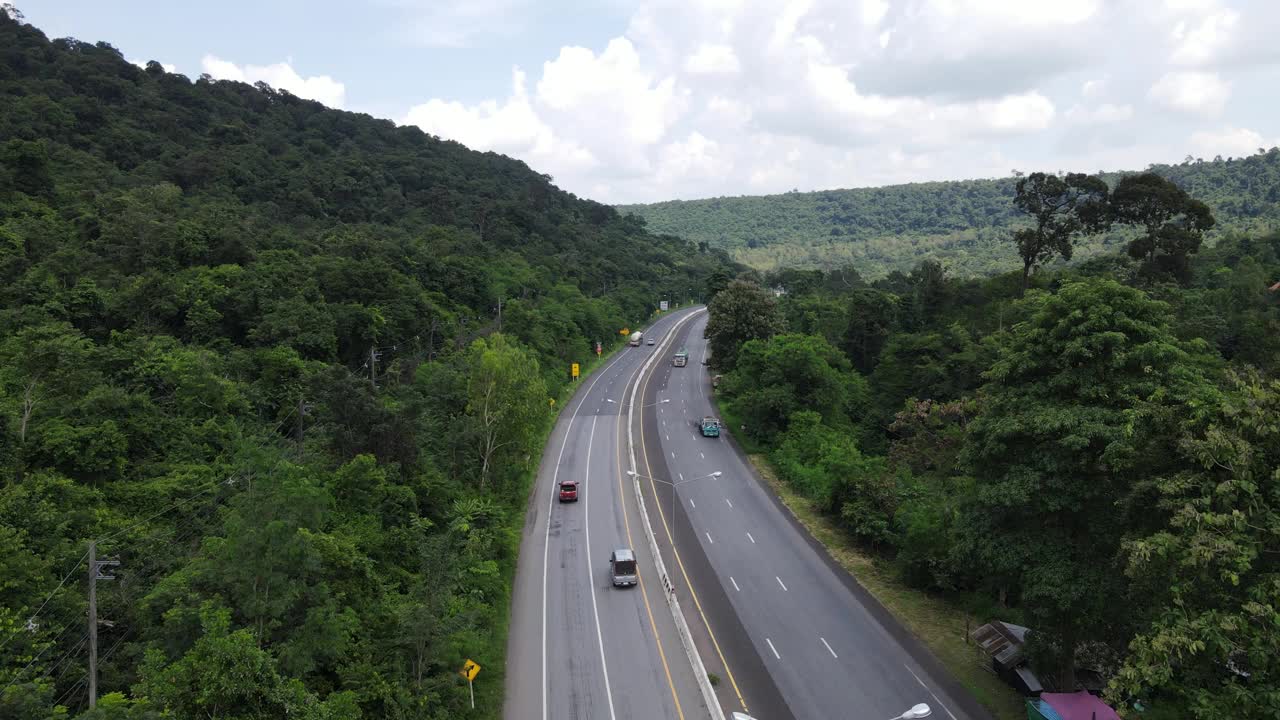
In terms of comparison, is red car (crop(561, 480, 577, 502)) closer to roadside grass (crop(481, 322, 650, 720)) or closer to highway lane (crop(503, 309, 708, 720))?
highway lane (crop(503, 309, 708, 720))

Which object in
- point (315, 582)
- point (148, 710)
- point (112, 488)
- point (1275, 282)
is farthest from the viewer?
point (1275, 282)

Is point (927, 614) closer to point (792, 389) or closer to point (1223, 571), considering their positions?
point (1223, 571)

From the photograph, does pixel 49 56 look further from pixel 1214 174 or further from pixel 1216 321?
pixel 1214 174

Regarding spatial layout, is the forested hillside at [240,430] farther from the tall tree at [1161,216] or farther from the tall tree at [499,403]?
the tall tree at [1161,216]

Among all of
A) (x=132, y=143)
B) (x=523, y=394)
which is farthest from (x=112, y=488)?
(x=132, y=143)

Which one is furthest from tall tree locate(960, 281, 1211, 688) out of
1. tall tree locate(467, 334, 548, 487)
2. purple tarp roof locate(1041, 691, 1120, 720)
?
tall tree locate(467, 334, 548, 487)

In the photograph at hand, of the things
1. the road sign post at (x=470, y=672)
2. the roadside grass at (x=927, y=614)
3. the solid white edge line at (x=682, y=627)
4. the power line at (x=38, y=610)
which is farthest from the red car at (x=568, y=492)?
the power line at (x=38, y=610)
